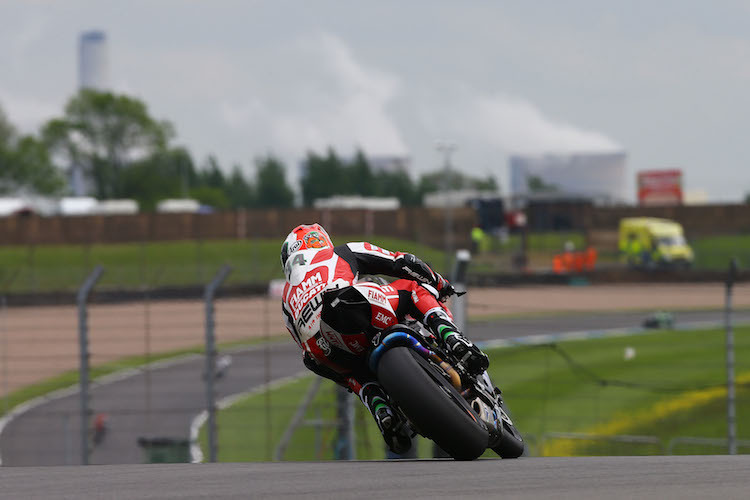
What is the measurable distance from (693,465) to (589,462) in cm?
45

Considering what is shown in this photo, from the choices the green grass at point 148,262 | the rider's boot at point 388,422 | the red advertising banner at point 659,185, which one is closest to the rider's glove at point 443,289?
the rider's boot at point 388,422

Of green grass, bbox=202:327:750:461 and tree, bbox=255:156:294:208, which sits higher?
tree, bbox=255:156:294:208

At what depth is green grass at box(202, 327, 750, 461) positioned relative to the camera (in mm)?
12453

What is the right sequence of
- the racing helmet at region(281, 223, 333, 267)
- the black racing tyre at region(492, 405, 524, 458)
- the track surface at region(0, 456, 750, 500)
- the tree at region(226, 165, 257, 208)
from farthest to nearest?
the tree at region(226, 165, 257, 208) → the racing helmet at region(281, 223, 333, 267) → the black racing tyre at region(492, 405, 524, 458) → the track surface at region(0, 456, 750, 500)

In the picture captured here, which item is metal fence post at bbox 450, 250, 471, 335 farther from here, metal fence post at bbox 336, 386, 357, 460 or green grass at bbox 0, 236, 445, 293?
green grass at bbox 0, 236, 445, 293

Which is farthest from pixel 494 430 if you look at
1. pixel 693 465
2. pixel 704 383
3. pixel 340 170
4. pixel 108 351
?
pixel 340 170

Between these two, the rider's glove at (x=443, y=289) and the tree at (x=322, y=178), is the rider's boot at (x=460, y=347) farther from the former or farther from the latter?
the tree at (x=322, y=178)

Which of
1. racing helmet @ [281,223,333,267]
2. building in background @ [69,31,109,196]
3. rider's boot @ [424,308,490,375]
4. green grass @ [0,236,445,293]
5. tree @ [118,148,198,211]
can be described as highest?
building in background @ [69,31,109,196]

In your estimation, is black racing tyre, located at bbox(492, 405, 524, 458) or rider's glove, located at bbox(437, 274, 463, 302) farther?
rider's glove, located at bbox(437, 274, 463, 302)

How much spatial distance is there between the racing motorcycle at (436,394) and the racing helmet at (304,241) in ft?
2.20

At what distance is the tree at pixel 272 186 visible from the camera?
88000 millimetres

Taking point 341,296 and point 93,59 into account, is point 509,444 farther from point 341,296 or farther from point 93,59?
point 93,59

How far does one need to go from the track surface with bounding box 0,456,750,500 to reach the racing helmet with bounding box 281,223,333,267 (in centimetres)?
113

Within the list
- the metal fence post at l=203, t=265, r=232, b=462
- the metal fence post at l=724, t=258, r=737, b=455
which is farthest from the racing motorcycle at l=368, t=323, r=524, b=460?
the metal fence post at l=203, t=265, r=232, b=462
